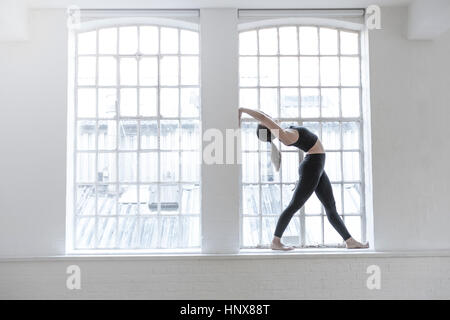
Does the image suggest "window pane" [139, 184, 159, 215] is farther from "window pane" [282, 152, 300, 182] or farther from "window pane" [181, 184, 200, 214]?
"window pane" [282, 152, 300, 182]

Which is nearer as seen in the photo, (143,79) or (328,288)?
(328,288)

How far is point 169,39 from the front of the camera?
193 inches

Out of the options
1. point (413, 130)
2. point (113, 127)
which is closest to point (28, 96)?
point (113, 127)

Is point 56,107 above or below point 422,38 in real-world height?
below

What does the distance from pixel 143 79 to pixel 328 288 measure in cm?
327

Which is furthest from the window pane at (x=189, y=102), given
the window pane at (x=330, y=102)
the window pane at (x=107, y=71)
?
the window pane at (x=330, y=102)

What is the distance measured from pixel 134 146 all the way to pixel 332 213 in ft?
8.15

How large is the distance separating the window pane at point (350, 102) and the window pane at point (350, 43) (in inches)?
18.7

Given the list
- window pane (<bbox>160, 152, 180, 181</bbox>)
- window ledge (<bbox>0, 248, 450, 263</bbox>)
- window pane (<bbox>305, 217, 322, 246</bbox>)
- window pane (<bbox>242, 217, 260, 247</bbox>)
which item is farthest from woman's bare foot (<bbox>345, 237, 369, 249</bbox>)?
window pane (<bbox>160, 152, 180, 181</bbox>)

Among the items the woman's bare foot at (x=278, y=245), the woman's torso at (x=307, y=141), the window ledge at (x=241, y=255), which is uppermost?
the woman's torso at (x=307, y=141)

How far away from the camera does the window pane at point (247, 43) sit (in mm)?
4867

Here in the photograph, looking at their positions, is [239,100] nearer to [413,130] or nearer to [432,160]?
[413,130]

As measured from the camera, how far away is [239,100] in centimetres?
469

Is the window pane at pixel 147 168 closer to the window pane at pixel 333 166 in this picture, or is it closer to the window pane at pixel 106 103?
the window pane at pixel 106 103
